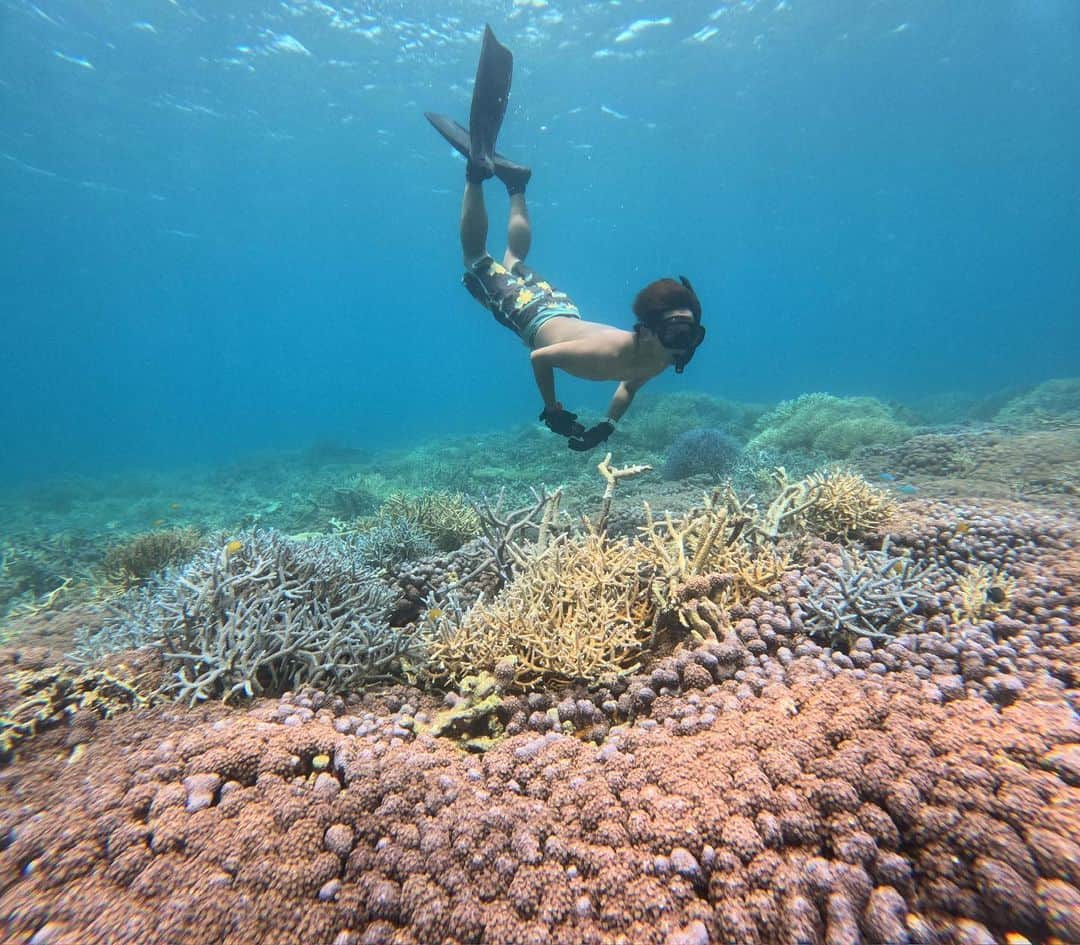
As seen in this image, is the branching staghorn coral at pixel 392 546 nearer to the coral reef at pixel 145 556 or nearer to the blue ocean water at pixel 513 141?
the coral reef at pixel 145 556

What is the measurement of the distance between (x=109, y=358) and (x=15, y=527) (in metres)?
124

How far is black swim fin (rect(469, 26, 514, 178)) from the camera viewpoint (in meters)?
7.71

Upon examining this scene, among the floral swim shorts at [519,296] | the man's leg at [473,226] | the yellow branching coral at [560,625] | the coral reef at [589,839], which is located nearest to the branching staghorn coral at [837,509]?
the yellow branching coral at [560,625]

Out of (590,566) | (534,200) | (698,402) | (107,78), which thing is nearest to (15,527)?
(590,566)

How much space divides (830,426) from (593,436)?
10396mm

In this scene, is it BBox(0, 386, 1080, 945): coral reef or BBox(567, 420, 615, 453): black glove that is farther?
BBox(567, 420, 615, 453): black glove

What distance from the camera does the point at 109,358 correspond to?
108m

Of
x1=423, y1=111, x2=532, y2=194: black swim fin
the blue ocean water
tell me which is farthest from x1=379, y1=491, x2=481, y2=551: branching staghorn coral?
the blue ocean water

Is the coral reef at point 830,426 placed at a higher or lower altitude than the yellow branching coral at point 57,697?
higher

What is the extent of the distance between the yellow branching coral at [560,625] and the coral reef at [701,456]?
687 centimetres

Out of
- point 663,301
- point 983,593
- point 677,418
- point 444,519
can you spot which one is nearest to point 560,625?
point 983,593

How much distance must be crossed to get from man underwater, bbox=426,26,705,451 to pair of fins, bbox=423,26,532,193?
1 centimetres

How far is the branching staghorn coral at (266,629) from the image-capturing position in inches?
115

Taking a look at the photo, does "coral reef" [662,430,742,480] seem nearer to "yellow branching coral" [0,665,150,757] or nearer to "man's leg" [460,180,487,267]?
"man's leg" [460,180,487,267]
